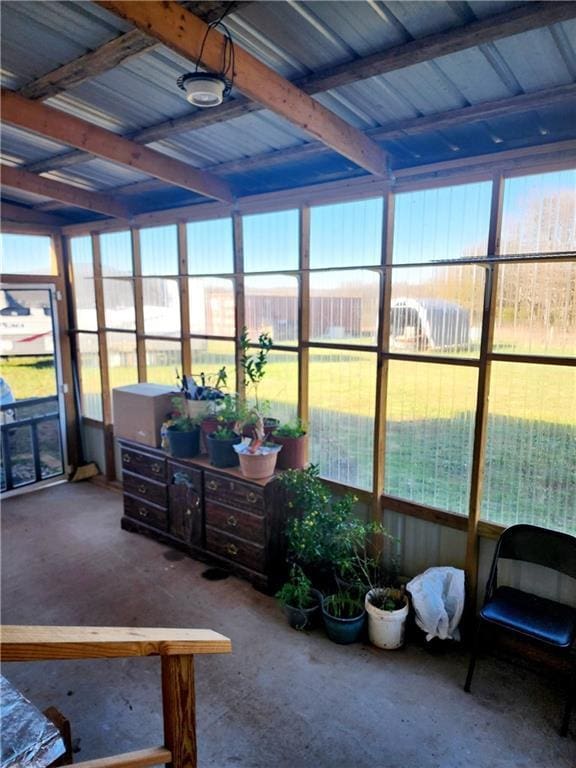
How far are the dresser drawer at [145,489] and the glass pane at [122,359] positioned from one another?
1.18 meters

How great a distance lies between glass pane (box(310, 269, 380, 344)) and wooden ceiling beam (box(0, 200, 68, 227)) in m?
3.45

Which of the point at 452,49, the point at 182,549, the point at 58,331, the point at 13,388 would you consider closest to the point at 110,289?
the point at 58,331

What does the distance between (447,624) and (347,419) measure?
1407 millimetres

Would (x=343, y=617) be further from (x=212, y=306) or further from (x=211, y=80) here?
(x=211, y=80)

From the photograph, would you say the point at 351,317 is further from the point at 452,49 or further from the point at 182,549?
the point at 182,549

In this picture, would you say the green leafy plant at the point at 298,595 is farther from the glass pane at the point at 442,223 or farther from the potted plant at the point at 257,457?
the glass pane at the point at 442,223

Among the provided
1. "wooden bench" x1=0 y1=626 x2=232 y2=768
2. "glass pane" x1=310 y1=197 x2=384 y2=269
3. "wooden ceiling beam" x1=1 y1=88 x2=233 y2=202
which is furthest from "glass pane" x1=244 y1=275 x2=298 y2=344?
"wooden bench" x1=0 y1=626 x2=232 y2=768

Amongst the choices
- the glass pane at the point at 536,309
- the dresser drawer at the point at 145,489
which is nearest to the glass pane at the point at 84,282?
the dresser drawer at the point at 145,489

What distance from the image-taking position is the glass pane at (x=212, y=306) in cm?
421

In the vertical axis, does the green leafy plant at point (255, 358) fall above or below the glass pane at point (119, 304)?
below

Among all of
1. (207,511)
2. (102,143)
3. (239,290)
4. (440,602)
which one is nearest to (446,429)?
(440,602)

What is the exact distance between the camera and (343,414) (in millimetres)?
3566

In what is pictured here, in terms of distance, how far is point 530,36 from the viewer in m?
1.91

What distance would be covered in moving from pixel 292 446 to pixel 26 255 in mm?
3796
